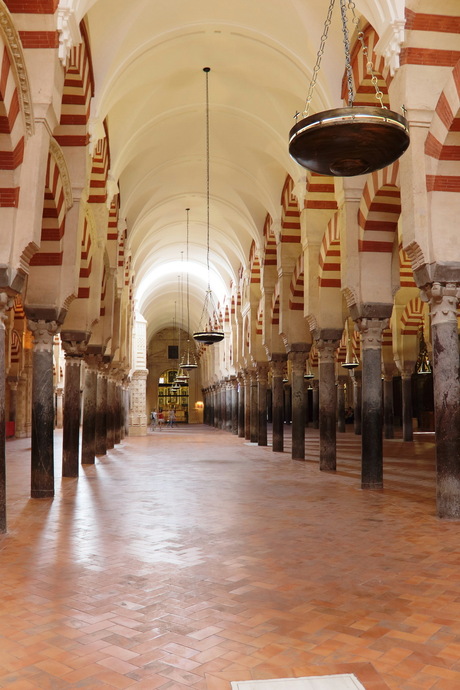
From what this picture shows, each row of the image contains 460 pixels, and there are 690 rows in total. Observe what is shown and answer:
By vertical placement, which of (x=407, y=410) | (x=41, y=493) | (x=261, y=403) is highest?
(x=261, y=403)

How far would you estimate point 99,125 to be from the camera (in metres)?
8.72

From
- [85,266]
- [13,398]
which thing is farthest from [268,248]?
[13,398]

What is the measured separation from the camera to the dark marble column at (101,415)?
43.2ft

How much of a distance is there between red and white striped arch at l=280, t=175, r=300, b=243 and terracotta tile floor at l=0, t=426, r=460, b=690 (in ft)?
23.6

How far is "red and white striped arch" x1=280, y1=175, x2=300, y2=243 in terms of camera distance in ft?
41.6

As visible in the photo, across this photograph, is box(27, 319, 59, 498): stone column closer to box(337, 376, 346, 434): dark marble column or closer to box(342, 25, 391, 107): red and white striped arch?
box(342, 25, 391, 107): red and white striped arch

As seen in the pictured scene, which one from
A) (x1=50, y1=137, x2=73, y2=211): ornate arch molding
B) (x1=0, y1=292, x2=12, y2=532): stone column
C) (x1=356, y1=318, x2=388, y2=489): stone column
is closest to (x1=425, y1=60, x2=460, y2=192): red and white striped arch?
(x1=356, y1=318, x2=388, y2=489): stone column

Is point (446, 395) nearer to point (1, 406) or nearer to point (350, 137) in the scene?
point (350, 137)

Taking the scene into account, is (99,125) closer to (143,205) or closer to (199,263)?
(143,205)

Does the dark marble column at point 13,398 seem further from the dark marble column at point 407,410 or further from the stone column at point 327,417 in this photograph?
the stone column at point 327,417

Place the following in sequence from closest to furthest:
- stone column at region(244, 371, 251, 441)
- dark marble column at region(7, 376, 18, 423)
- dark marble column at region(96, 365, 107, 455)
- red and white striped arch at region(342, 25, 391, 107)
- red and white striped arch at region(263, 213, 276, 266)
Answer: red and white striped arch at region(342, 25, 391, 107) < dark marble column at region(96, 365, 107, 455) < red and white striped arch at region(263, 213, 276, 266) < stone column at region(244, 371, 251, 441) < dark marble column at region(7, 376, 18, 423)

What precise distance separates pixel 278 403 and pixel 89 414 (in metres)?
5.02

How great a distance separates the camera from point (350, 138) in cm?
445

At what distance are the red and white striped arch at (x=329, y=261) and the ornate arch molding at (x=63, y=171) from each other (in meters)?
4.22
